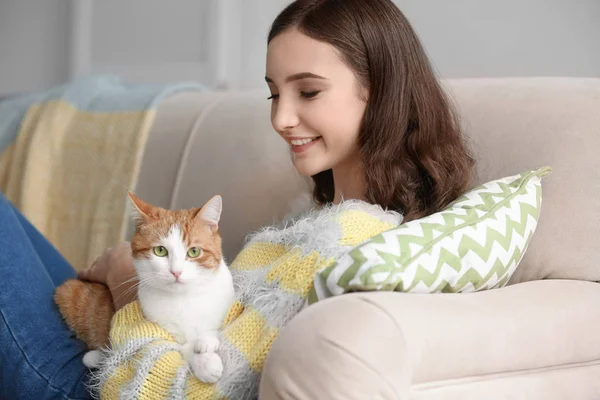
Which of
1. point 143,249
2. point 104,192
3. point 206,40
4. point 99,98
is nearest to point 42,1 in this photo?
point 206,40

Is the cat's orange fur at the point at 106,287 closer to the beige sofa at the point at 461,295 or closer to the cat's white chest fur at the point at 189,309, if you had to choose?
the cat's white chest fur at the point at 189,309

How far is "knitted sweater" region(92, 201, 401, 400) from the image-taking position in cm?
108

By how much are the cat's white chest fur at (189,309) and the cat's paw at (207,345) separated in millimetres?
59

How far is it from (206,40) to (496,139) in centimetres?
208

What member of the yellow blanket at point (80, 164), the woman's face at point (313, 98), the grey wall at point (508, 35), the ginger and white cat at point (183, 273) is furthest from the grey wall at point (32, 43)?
the ginger and white cat at point (183, 273)

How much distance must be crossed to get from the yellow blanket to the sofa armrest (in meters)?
1.29

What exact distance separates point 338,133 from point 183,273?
42cm

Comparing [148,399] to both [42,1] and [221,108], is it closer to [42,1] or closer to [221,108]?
[221,108]

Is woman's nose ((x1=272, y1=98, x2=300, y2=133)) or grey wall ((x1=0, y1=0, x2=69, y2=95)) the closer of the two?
woman's nose ((x1=272, y1=98, x2=300, y2=133))

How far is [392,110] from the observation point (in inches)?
56.1

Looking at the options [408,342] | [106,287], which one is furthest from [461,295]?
[106,287]

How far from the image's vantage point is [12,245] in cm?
146

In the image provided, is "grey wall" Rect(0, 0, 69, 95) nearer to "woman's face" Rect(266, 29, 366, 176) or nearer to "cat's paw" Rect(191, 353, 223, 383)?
"woman's face" Rect(266, 29, 366, 176)

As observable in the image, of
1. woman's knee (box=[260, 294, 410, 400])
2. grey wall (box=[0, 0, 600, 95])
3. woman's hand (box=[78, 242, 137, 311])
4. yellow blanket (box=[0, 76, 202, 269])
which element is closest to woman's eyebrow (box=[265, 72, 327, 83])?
woman's hand (box=[78, 242, 137, 311])
